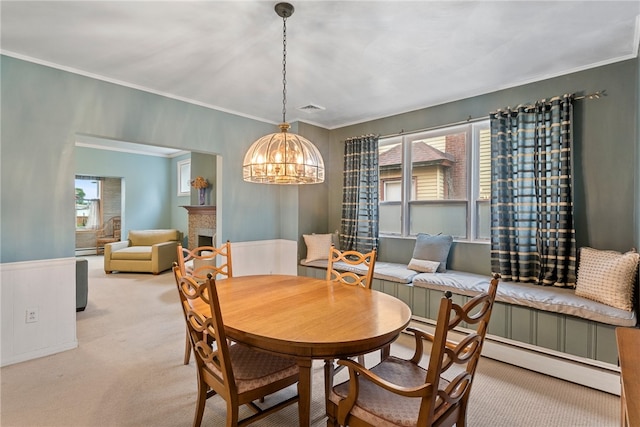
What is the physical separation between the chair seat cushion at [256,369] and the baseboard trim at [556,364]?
6.70 ft

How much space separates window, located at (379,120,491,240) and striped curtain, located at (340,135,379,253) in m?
0.19

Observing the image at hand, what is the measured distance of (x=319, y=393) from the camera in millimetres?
Answer: 2297

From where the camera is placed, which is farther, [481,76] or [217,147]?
[217,147]

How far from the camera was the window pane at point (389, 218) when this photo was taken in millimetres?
4445

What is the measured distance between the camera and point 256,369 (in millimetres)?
1715

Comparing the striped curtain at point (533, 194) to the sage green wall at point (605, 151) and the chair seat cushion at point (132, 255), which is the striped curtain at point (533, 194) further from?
the chair seat cushion at point (132, 255)

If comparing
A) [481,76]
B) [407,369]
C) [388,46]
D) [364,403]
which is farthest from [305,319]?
[481,76]

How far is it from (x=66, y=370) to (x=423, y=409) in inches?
112

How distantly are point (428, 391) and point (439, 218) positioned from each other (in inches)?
122

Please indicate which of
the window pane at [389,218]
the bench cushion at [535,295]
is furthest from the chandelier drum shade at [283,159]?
the window pane at [389,218]

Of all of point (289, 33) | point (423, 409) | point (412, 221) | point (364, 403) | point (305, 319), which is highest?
point (289, 33)

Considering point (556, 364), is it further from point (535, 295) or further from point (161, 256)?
point (161, 256)

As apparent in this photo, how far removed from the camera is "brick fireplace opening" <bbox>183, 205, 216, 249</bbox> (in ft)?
20.5

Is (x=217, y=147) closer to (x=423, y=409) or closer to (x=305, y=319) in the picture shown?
(x=305, y=319)
